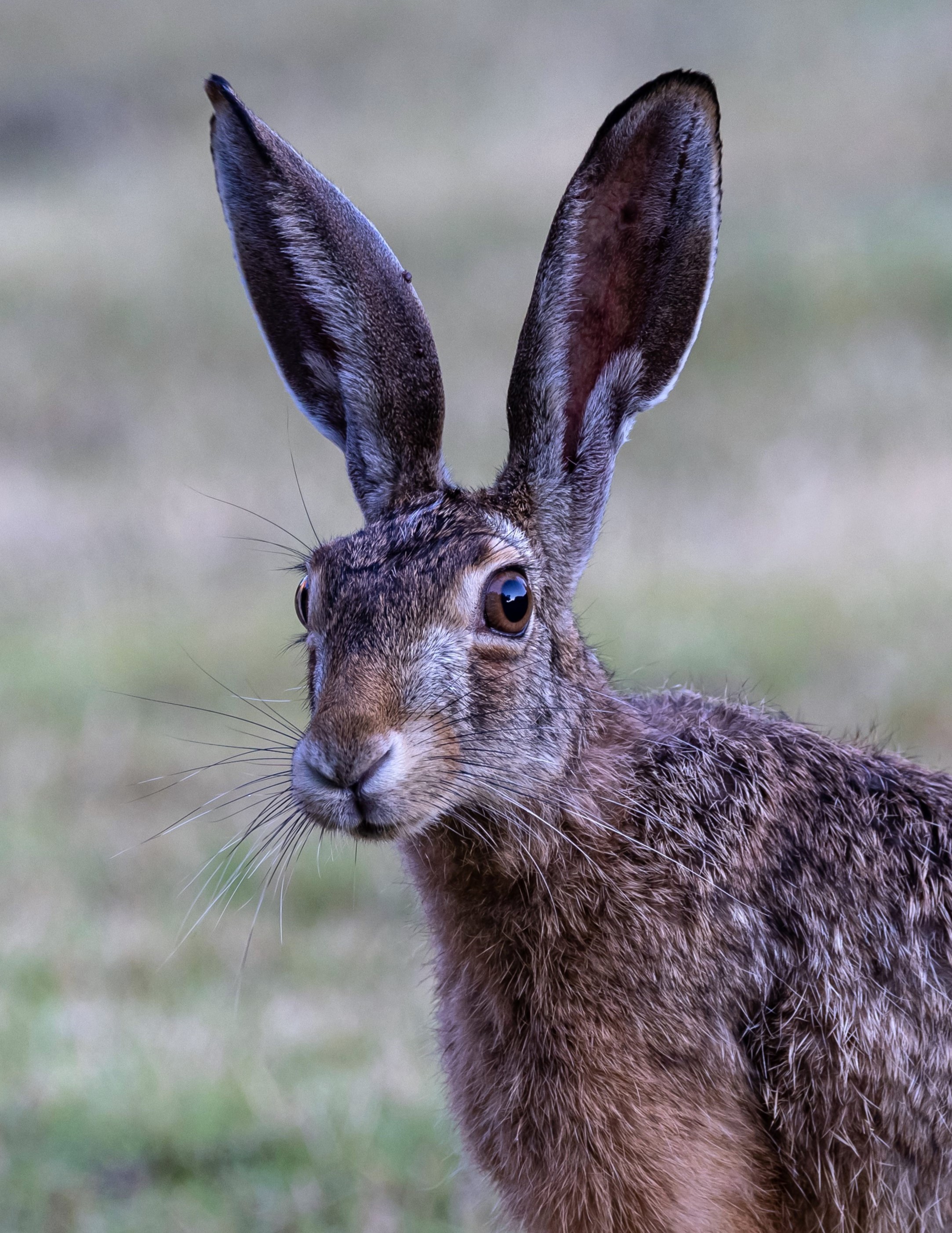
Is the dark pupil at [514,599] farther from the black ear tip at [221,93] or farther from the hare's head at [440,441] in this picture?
the black ear tip at [221,93]

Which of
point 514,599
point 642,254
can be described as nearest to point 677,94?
point 642,254

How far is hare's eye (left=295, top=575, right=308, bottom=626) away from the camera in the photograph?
3822 millimetres

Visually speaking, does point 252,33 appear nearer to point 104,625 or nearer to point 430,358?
point 104,625

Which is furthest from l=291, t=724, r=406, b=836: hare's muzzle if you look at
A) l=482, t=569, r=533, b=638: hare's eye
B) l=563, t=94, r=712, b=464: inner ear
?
l=563, t=94, r=712, b=464: inner ear

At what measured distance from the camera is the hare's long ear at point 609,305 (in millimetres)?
3777

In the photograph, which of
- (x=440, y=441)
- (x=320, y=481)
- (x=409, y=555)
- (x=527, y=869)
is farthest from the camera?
(x=320, y=481)

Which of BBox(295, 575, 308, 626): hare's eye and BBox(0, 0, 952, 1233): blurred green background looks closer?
BBox(295, 575, 308, 626): hare's eye

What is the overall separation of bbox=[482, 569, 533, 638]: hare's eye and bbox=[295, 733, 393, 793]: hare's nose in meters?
0.48

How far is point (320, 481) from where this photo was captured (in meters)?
13.9

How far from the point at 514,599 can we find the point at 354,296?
3.08 ft

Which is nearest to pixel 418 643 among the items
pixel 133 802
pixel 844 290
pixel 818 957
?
pixel 818 957

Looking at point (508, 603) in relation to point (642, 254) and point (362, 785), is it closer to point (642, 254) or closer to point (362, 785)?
point (362, 785)

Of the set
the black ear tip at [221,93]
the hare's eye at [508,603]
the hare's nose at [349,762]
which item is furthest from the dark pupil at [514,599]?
the black ear tip at [221,93]

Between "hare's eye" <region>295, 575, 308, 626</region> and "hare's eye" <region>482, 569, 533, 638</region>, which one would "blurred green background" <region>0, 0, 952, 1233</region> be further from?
"hare's eye" <region>482, 569, 533, 638</region>
